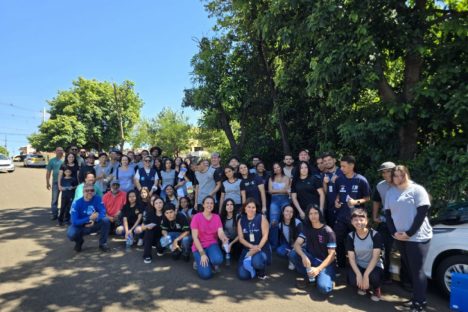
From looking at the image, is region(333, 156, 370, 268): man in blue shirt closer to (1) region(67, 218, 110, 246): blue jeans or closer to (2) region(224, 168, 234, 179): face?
(2) region(224, 168, 234, 179): face

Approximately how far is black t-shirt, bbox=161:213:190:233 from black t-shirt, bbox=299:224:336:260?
7.57 feet

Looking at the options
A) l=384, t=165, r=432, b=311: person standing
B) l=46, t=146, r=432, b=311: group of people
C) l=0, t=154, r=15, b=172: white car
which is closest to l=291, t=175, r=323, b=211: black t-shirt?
l=46, t=146, r=432, b=311: group of people

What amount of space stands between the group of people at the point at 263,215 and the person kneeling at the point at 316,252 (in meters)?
0.01

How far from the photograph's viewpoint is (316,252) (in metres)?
4.83

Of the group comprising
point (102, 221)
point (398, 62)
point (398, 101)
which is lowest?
point (102, 221)

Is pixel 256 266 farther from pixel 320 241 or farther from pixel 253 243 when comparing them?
pixel 320 241

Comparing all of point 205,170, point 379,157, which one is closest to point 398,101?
point 379,157

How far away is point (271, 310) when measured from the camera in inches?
158

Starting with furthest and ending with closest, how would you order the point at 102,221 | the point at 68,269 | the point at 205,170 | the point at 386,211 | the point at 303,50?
the point at 303,50, the point at 205,170, the point at 102,221, the point at 68,269, the point at 386,211

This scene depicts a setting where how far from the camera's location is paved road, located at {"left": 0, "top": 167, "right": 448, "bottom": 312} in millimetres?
4117

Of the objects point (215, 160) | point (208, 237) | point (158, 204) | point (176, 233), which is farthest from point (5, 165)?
point (208, 237)

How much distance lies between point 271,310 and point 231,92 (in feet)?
28.7

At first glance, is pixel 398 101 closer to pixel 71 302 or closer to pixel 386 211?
pixel 386 211

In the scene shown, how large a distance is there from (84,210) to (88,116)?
27.4 meters
